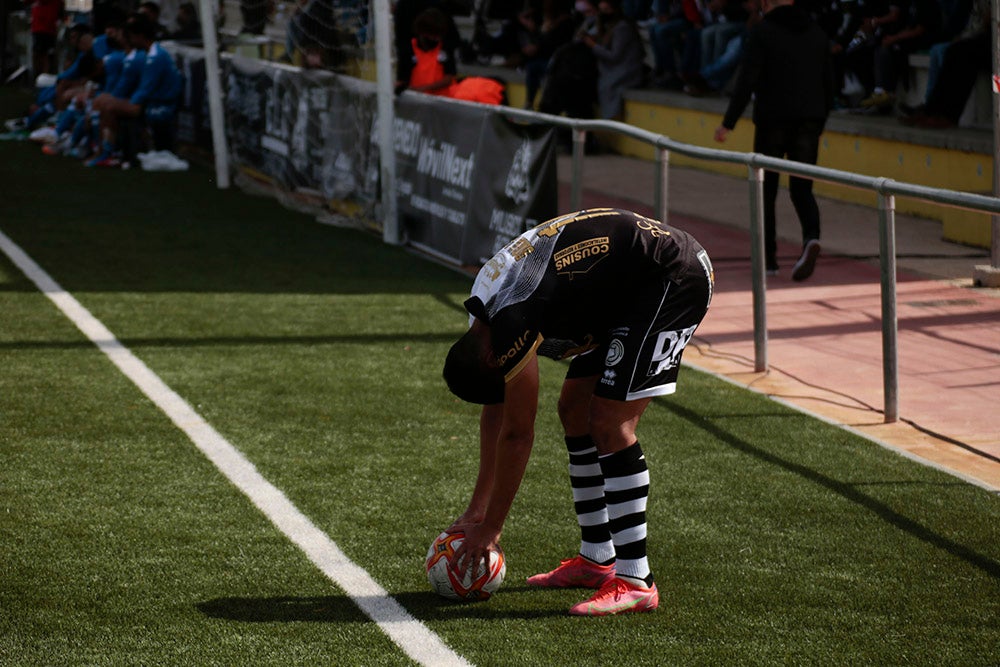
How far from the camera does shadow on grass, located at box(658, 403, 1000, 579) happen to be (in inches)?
213

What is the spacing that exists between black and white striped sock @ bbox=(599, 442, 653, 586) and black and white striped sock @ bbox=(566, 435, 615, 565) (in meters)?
0.19

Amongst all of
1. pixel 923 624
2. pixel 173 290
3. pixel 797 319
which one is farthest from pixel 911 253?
pixel 923 624

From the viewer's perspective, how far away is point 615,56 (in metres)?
19.6

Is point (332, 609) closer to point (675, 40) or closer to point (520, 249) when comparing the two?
point (520, 249)

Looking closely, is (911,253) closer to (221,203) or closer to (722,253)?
(722,253)

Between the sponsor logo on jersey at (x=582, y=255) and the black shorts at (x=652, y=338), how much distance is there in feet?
0.84

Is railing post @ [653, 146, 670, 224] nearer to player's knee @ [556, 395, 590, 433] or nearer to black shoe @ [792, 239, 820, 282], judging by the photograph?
black shoe @ [792, 239, 820, 282]

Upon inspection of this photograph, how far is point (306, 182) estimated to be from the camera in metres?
15.3

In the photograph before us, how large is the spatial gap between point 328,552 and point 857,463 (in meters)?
2.64

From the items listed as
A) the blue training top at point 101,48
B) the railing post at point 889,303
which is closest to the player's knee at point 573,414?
the railing post at point 889,303

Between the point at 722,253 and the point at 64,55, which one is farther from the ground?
the point at 64,55

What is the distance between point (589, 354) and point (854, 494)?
1865 mm

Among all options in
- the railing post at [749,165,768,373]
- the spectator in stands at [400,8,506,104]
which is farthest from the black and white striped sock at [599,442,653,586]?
the spectator in stands at [400,8,506,104]

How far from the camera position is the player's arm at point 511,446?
4.32 meters
